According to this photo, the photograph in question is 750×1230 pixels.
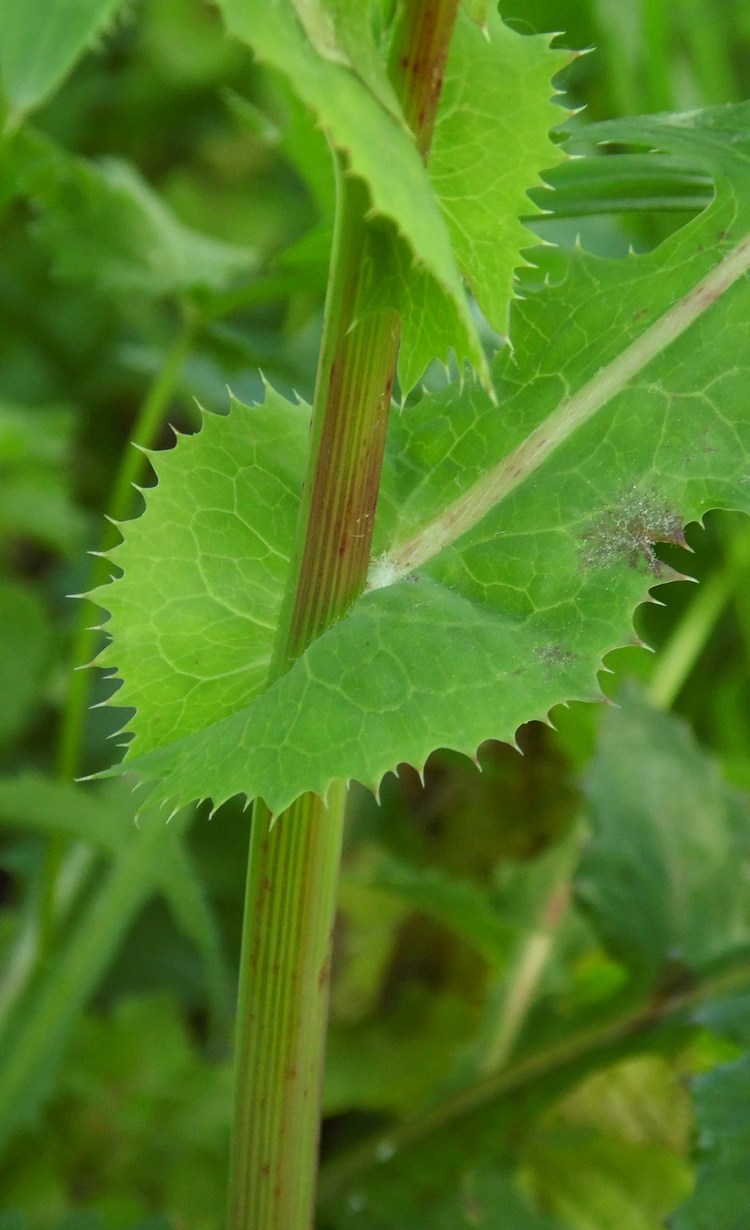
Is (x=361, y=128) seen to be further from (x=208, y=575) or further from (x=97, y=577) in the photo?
(x=97, y=577)

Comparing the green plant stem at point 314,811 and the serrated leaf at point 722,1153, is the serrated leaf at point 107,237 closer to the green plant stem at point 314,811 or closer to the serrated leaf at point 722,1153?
the green plant stem at point 314,811

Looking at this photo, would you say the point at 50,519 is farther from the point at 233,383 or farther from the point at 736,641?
the point at 736,641

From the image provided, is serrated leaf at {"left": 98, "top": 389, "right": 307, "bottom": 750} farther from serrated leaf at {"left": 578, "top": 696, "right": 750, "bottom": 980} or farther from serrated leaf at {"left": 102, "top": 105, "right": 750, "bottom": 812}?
serrated leaf at {"left": 578, "top": 696, "right": 750, "bottom": 980}

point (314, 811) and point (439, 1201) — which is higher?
point (314, 811)

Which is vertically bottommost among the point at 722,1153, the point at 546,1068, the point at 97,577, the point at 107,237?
the point at 722,1153

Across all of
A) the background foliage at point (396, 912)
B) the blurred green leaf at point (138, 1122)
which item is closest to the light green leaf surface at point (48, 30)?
the background foliage at point (396, 912)

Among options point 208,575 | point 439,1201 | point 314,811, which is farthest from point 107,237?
point 439,1201

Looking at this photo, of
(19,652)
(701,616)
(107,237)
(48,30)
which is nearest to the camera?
(48,30)
